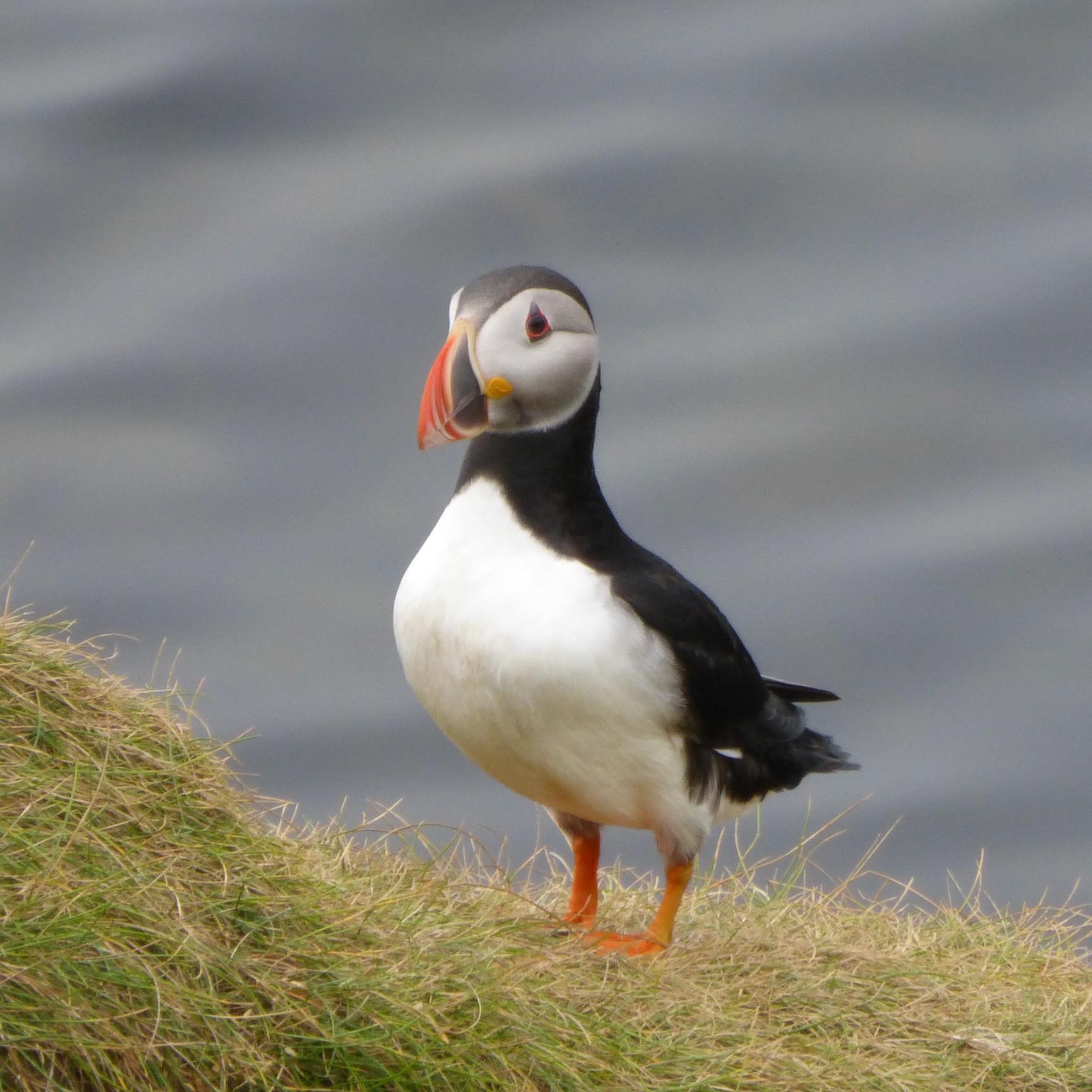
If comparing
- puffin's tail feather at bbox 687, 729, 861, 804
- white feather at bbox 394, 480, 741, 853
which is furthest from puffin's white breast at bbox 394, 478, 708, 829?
puffin's tail feather at bbox 687, 729, 861, 804

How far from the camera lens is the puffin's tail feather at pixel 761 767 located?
4094 millimetres

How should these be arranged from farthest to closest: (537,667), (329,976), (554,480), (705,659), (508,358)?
(705,659) < (554,480) < (508,358) < (537,667) < (329,976)

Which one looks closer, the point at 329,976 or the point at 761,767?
the point at 329,976

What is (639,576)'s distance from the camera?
398 centimetres

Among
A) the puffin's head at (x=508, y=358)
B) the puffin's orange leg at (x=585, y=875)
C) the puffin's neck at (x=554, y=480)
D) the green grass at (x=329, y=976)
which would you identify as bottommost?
the green grass at (x=329, y=976)

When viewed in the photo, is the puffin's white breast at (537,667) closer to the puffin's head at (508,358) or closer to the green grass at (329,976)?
the puffin's head at (508,358)

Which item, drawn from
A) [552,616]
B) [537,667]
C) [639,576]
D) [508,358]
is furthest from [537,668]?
[508,358]

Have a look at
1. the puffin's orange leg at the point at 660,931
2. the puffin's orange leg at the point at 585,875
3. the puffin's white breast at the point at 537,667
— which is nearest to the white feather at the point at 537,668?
the puffin's white breast at the point at 537,667

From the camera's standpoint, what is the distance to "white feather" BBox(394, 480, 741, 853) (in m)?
3.73

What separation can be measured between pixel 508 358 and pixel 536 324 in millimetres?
94

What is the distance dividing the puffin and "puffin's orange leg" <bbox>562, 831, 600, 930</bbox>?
13 centimetres

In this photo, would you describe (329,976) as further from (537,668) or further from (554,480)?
(554,480)

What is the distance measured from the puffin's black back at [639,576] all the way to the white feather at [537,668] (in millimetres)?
41

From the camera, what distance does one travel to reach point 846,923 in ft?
15.6
